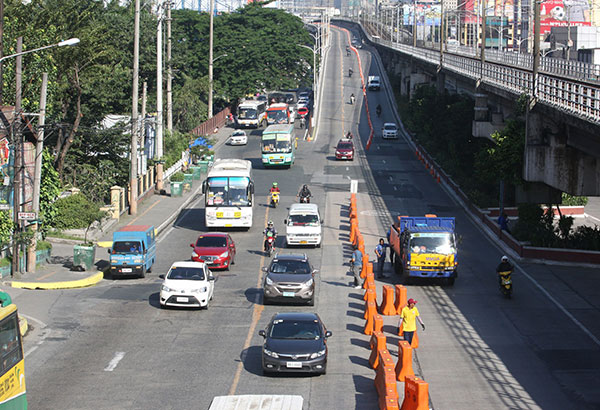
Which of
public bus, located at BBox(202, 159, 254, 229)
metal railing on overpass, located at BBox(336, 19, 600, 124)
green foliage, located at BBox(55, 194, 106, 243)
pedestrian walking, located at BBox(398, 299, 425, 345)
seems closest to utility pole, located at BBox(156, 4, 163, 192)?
green foliage, located at BBox(55, 194, 106, 243)

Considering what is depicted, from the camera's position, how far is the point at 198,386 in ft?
68.4

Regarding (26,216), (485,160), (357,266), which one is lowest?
(357,266)

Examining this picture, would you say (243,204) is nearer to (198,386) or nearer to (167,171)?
(167,171)

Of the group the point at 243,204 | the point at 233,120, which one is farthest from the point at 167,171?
the point at 233,120

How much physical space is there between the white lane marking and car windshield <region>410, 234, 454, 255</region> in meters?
13.5

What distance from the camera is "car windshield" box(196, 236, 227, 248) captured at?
3675cm

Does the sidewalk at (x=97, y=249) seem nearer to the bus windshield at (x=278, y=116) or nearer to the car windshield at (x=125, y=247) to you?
the car windshield at (x=125, y=247)

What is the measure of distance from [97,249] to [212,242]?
7.69 meters

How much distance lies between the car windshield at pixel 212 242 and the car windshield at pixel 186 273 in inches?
273

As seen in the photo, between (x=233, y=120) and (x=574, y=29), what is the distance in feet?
162

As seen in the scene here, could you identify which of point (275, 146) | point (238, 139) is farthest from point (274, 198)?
point (238, 139)

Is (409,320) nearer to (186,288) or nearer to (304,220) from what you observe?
(186,288)

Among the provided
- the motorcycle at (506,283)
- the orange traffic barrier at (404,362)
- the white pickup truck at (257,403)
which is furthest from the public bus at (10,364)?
the motorcycle at (506,283)

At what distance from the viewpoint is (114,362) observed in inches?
898
